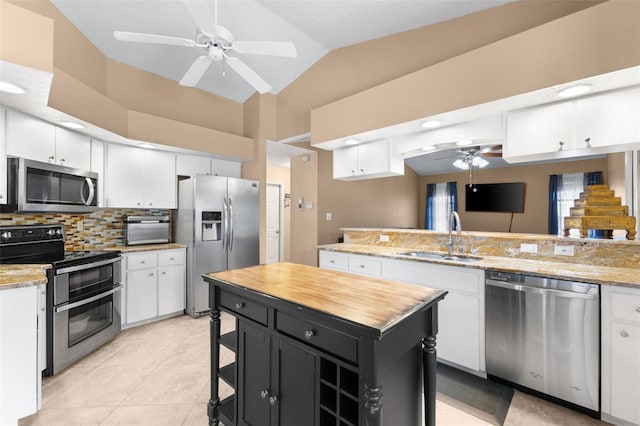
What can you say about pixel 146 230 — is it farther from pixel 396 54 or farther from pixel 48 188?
pixel 396 54

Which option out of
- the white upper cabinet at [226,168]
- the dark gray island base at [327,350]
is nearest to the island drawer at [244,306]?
the dark gray island base at [327,350]

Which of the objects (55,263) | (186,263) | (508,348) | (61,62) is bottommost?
(508,348)

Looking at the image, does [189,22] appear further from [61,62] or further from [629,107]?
[629,107]

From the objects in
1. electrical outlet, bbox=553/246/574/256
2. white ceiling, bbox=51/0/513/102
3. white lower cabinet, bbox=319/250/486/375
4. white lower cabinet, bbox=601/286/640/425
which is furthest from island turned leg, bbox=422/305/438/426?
white ceiling, bbox=51/0/513/102

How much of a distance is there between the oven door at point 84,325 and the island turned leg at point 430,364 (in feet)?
9.37

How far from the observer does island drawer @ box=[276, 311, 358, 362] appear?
103cm

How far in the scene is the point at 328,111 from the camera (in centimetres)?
321

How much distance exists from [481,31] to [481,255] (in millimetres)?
2076

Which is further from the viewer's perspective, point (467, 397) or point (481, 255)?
point (481, 255)

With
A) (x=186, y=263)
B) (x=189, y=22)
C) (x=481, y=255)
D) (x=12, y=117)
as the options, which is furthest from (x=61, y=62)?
(x=481, y=255)

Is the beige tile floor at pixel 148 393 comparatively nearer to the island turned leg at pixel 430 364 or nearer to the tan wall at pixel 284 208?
the island turned leg at pixel 430 364

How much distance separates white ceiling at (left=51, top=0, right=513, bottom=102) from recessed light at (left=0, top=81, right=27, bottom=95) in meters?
1.26

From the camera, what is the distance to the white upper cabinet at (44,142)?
87.8 inches

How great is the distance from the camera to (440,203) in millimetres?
7188
